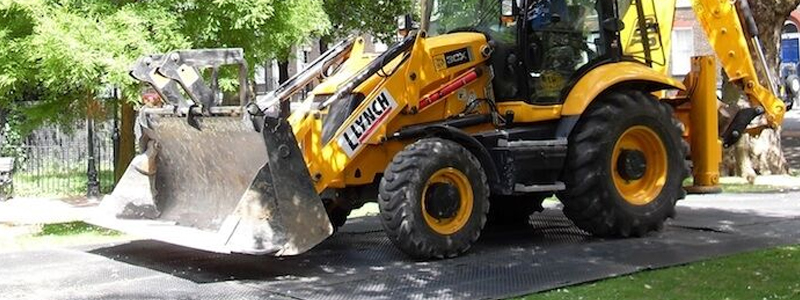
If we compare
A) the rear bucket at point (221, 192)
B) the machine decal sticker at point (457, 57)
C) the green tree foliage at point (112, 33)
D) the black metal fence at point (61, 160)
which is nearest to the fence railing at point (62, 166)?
the black metal fence at point (61, 160)

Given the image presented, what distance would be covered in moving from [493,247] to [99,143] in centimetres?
1100

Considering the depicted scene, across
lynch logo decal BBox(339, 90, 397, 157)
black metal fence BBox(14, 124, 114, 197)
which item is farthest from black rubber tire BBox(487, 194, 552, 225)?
black metal fence BBox(14, 124, 114, 197)

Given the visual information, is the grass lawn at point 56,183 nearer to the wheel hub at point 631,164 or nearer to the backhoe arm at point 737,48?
the wheel hub at point 631,164

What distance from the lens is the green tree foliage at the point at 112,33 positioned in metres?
11.1

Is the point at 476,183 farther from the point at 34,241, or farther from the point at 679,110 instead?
the point at 34,241

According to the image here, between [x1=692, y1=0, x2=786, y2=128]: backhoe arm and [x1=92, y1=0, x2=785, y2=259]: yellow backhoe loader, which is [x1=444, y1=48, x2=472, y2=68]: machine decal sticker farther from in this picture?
[x1=692, y1=0, x2=786, y2=128]: backhoe arm

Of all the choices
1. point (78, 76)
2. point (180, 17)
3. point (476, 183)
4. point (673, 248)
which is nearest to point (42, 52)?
point (78, 76)

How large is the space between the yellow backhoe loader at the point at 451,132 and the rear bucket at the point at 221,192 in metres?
0.02

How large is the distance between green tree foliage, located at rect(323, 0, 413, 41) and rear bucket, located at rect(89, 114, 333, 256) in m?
13.3

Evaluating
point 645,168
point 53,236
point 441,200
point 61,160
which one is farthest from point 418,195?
point 61,160

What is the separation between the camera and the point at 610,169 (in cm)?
988

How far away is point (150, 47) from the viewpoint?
Answer: 446 inches

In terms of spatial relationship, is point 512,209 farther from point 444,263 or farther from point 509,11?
point 444,263

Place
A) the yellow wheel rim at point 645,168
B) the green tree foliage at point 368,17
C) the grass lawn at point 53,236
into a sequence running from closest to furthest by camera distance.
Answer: the yellow wheel rim at point 645,168
the grass lawn at point 53,236
the green tree foliage at point 368,17
